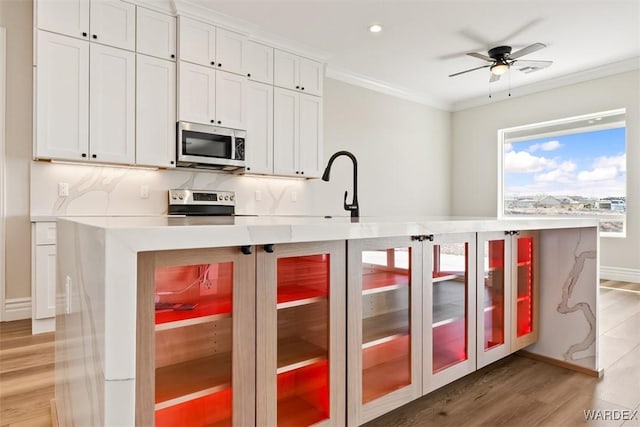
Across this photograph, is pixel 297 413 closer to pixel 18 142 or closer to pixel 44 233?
pixel 44 233

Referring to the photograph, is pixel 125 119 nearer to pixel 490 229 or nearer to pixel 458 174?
pixel 490 229

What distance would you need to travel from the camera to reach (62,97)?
9.55 ft

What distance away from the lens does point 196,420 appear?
3.25ft

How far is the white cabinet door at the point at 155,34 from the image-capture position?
3.22 m

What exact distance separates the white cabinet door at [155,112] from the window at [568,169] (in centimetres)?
509

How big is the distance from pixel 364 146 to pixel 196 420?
185 inches

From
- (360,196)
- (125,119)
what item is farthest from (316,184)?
(125,119)

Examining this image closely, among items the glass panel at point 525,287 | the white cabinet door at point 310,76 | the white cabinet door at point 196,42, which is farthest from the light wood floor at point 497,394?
the white cabinet door at point 310,76

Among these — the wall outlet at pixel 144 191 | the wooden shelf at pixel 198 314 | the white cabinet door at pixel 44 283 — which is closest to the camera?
the wooden shelf at pixel 198 314

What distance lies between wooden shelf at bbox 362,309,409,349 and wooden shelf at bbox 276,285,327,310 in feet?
0.80

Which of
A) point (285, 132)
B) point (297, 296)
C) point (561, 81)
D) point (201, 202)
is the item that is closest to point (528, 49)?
point (561, 81)

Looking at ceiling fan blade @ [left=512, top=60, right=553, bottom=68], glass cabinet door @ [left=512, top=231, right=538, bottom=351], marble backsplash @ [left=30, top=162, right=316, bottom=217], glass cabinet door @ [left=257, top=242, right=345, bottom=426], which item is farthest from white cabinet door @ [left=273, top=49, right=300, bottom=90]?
glass cabinet door @ [left=257, top=242, right=345, bottom=426]

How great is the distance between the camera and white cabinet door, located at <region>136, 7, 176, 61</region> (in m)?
3.22

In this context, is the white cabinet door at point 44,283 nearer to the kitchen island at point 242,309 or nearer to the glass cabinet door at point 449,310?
the kitchen island at point 242,309
